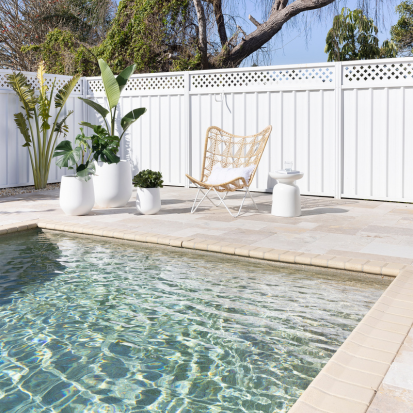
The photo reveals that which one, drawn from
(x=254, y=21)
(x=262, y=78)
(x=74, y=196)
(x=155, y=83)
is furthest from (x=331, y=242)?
(x=254, y=21)

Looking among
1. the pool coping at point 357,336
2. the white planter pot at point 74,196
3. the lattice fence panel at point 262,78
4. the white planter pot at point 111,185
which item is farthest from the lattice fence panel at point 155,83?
the pool coping at point 357,336

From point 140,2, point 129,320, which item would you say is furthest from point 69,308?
point 140,2

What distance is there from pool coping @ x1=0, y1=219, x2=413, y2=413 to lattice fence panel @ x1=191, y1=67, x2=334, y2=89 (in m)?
4.04

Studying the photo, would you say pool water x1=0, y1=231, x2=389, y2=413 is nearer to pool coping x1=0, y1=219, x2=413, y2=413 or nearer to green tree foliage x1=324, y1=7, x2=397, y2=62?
pool coping x1=0, y1=219, x2=413, y2=413

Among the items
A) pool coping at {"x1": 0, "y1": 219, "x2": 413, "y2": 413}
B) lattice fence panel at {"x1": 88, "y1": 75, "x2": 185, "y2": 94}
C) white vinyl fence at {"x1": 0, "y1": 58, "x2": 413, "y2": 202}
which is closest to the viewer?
pool coping at {"x1": 0, "y1": 219, "x2": 413, "y2": 413}

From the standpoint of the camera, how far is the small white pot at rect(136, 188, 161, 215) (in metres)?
6.06

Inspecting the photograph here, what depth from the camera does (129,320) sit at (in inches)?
114

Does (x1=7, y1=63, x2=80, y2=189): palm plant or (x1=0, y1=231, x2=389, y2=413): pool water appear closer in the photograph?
(x1=0, y1=231, x2=389, y2=413): pool water

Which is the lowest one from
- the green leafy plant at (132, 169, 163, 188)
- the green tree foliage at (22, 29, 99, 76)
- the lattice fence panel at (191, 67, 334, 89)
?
the green leafy plant at (132, 169, 163, 188)

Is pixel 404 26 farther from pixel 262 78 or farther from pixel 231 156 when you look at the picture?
pixel 231 156

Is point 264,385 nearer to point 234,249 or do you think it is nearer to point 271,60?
point 234,249

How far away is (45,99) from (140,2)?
5.02m

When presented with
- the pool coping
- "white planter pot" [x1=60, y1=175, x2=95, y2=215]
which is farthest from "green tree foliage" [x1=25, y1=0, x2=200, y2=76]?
the pool coping

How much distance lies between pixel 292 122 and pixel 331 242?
354cm
